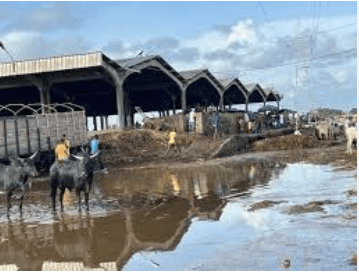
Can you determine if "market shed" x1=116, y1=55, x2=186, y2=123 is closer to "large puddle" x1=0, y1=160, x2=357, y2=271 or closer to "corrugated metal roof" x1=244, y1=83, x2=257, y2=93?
"corrugated metal roof" x1=244, y1=83, x2=257, y2=93

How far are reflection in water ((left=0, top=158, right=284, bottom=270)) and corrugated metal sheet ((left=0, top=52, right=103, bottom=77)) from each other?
12.6m

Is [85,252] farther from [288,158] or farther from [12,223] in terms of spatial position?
[288,158]

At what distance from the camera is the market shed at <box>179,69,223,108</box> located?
134 feet

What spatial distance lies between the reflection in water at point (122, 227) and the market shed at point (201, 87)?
76.8 feet

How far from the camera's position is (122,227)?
10664 mm

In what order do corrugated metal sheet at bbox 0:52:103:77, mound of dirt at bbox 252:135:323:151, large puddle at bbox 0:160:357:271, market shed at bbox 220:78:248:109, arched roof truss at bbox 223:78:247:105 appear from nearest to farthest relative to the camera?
large puddle at bbox 0:160:357:271, corrugated metal sheet at bbox 0:52:103:77, mound of dirt at bbox 252:135:323:151, market shed at bbox 220:78:248:109, arched roof truss at bbox 223:78:247:105

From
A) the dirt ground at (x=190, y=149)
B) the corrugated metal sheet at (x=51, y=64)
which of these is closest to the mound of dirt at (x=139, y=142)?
the dirt ground at (x=190, y=149)

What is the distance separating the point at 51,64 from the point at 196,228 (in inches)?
882

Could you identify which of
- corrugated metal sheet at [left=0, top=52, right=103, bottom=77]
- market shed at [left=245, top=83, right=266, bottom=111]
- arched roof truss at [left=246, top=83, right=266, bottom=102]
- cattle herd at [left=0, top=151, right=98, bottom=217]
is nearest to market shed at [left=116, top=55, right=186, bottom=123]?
corrugated metal sheet at [left=0, top=52, right=103, bottom=77]

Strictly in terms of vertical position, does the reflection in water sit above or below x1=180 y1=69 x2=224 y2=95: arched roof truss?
below

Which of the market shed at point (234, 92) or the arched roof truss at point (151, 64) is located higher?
the arched roof truss at point (151, 64)

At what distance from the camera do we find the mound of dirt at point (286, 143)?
30672 mm

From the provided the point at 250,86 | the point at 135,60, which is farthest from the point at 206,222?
the point at 250,86

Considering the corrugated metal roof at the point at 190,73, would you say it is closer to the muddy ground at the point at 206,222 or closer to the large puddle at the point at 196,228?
the muddy ground at the point at 206,222
